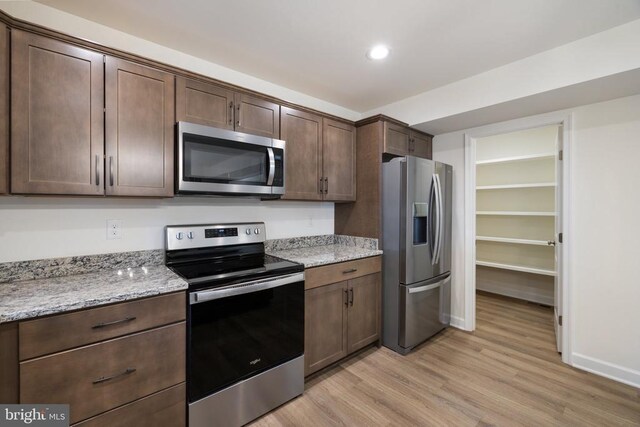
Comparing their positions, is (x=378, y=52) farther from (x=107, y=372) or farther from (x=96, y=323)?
(x=107, y=372)

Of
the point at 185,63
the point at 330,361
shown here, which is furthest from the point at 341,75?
the point at 330,361

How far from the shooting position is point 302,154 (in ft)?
8.09

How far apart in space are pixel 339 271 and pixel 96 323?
157cm

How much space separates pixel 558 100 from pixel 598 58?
0.39 m

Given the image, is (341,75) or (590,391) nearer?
(590,391)

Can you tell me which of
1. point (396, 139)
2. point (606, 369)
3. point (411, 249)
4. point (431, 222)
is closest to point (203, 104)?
point (396, 139)

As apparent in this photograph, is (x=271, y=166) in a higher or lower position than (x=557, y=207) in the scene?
higher

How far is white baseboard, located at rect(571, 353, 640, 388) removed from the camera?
6.99ft

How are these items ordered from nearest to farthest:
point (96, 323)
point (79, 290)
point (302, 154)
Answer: point (96, 323)
point (79, 290)
point (302, 154)

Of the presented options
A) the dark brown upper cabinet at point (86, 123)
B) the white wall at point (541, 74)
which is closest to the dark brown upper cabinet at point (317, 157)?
the white wall at point (541, 74)

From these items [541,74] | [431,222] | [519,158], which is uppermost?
[541,74]

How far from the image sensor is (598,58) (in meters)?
1.87

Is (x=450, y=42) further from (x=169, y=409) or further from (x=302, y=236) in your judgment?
(x=169, y=409)

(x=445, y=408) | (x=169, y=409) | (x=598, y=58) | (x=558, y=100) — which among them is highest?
(x=598, y=58)
